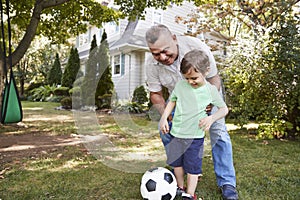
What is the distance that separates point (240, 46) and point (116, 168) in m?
3.56

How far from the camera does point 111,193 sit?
2227mm

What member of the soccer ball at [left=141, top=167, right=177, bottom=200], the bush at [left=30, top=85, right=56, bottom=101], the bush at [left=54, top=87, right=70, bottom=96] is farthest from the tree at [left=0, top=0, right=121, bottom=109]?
the bush at [left=30, top=85, right=56, bottom=101]

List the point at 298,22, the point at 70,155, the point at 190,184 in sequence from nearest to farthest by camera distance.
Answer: the point at 190,184 < the point at 70,155 < the point at 298,22

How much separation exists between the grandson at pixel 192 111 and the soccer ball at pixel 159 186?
0.10 m

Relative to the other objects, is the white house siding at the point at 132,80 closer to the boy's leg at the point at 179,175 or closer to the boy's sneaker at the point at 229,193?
the boy's leg at the point at 179,175

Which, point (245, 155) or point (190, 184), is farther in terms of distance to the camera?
point (245, 155)

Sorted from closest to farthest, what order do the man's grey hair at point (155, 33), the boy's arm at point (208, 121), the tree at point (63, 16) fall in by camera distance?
the man's grey hair at point (155, 33), the boy's arm at point (208, 121), the tree at point (63, 16)

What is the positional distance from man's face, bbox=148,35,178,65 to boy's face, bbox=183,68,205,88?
0.56ft

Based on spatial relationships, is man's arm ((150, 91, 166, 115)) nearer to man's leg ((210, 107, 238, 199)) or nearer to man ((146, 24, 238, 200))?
man ((146, 24, 238, 200))

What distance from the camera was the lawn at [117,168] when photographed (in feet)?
7.37

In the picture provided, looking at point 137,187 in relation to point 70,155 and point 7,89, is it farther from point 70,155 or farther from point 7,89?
point 7,89

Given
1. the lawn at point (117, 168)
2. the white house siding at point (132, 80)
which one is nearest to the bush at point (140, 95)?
the white house siding at point (132, 80)

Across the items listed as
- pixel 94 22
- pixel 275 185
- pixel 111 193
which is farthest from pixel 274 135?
pixel 94 22

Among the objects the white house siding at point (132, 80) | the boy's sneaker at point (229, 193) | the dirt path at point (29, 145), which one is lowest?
the dirt path at point (29, 145)
